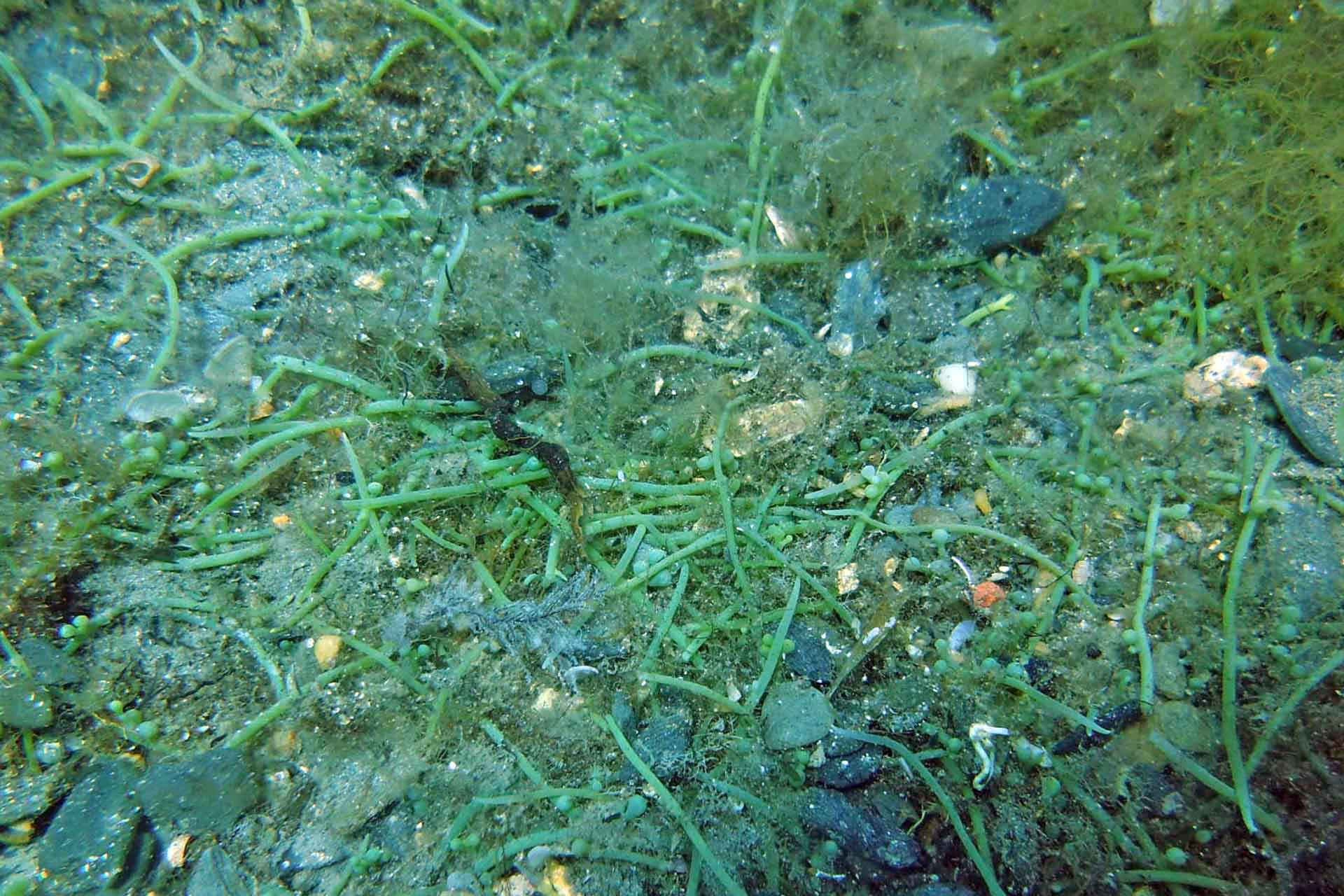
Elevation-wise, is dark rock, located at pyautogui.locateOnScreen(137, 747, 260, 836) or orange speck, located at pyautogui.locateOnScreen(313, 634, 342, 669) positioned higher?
orange speck, located at pyautogui.locateOnScreen(313, 634, 342, 669)

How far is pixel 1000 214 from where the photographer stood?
3297mm

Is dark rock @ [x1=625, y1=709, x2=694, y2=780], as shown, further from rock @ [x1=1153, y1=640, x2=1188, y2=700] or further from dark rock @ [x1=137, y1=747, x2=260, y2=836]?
rock @ [x1=1153, y1=640, x2=1188, y2=700]

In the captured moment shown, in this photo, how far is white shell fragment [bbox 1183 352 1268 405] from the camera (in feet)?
9.48

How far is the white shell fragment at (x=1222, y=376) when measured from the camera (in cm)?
289

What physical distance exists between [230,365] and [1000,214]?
404 centimetres

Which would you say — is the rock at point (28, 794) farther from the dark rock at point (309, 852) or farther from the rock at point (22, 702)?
the dark rock at point (309, 852)

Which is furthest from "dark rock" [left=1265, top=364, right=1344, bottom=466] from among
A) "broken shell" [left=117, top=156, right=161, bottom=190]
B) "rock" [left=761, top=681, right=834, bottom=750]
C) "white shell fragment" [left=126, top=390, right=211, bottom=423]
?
"broken shell" [left=117, top=156, right=161, bottom=190]

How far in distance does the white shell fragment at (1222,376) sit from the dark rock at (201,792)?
14.7 ft

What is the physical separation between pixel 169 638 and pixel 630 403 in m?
2.28

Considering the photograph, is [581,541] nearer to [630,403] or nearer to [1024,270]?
[630,403]

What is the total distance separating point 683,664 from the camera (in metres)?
2.64

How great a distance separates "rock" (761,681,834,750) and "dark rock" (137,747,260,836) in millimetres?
2076

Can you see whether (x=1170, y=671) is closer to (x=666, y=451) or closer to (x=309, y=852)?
(x=666, y=451)

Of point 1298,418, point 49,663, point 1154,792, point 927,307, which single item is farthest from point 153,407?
point 1298,418
